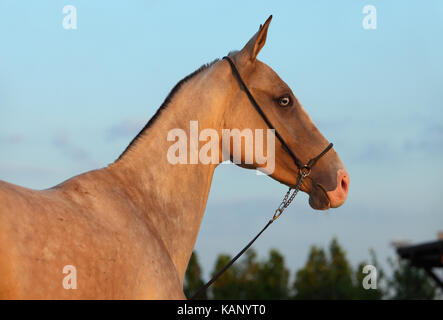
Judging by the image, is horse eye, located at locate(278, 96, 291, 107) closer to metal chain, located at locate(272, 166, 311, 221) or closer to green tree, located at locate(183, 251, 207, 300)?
metal chain, located at locate(272, 166, 311, 221)

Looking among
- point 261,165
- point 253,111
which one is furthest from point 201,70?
point 261,165

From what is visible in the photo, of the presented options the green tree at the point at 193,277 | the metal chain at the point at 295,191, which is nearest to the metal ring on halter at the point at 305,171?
the metal chain at the point at 295,191

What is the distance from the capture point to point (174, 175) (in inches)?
180

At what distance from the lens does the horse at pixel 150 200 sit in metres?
3.27

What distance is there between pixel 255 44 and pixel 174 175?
1.50m

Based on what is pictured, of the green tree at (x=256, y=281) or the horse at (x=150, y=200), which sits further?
the green tree at (x=256, y=281)

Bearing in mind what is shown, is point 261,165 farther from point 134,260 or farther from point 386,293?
point 386,293

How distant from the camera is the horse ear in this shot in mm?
4873

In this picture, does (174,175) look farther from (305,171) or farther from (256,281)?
(256,281)

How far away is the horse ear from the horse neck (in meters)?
0.40

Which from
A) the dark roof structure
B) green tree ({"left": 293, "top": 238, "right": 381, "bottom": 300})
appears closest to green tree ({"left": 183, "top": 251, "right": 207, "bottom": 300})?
green tree ({"left": 293, "top": 238, "right": 381, "bottom": 300})

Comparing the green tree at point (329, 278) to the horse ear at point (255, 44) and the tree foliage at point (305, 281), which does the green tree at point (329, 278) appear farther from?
the horse ear at point (255, 44)

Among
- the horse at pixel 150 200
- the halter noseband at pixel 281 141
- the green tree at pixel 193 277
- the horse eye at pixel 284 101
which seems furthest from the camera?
the green tree at pixel 193 277

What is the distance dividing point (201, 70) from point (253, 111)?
0.71 metres
